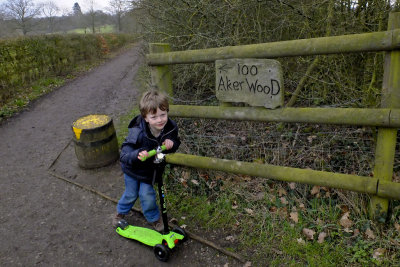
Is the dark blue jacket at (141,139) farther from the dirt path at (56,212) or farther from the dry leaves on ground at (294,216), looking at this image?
the dry leaves on ground at (294,216)

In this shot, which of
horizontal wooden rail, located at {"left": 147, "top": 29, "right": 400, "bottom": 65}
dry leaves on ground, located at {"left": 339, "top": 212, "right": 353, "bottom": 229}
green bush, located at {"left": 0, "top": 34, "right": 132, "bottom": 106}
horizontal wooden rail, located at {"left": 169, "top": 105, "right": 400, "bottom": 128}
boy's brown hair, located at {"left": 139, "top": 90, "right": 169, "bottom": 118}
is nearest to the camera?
horizontal wooden rail, located at {"left": 147, "top": 29, "right": 400, "bottom": 65}

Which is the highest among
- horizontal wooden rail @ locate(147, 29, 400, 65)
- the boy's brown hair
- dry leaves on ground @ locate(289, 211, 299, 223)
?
horizontal wooden rail @ locate(147, 29, 400, 65)

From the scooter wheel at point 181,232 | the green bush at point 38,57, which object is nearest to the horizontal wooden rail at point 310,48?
the scooter wheel at point 181,232

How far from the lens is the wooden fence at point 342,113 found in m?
2.44

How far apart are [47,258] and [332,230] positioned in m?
2.83

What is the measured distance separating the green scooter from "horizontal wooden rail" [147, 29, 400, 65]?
1063mm

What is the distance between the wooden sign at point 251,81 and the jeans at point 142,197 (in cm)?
120

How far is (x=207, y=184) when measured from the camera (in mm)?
3807

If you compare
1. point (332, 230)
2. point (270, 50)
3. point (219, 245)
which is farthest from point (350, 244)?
point (270, 50)

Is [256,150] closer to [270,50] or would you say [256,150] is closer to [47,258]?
[270,50]

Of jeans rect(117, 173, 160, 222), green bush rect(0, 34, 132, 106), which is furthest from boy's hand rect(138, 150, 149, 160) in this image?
green bush rect(0, 34, 132, 106)

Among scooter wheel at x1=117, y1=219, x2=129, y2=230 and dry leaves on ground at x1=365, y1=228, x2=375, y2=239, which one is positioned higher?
dry leaves on ground at x1=365, y1=228, x2=375, y2=239

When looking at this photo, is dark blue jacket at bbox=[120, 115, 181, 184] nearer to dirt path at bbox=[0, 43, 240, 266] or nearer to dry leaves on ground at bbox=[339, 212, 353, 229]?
dirt path at bbox=[0, 43, 240, 266]

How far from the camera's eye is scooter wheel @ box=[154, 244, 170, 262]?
2854 mm
